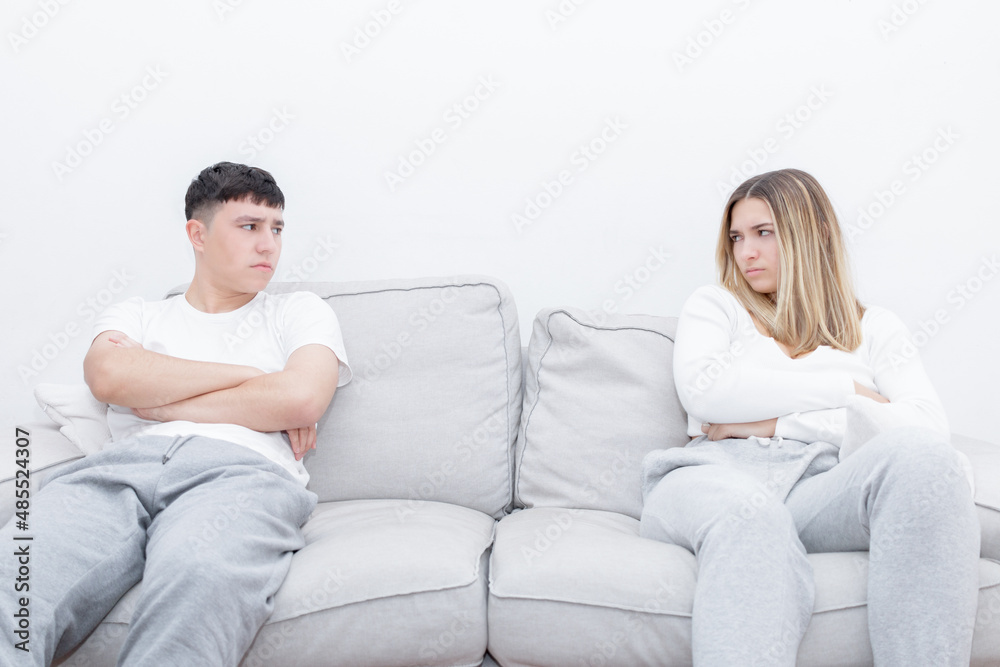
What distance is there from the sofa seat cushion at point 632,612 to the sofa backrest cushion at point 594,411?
423 millimetres

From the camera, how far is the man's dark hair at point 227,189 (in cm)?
161

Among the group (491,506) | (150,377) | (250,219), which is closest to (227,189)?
(250,219)

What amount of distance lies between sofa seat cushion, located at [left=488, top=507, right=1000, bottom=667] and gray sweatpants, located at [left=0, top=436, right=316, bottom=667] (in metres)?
0.38

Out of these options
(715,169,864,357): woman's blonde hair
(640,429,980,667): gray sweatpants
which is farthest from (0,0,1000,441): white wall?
(640,429,980,667): gray sweatpants

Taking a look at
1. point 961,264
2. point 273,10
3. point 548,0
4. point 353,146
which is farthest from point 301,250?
point 961,264

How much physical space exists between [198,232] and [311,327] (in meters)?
0.38

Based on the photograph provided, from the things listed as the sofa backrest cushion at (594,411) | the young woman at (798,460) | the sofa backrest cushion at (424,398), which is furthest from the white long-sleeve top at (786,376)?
the sofa backrest cushion at (424,398)

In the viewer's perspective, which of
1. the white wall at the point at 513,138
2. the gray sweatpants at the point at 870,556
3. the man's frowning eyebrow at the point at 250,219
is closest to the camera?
the gray sweatpants at the point at 870,556

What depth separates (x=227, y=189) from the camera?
1.60m

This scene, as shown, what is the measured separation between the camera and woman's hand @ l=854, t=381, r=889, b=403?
4.74 ft

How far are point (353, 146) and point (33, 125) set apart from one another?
2.95ft

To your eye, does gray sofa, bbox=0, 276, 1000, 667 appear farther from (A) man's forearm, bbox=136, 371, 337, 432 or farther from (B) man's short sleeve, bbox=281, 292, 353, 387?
(A) man's forearm, bbox=136, 371, 337, 432

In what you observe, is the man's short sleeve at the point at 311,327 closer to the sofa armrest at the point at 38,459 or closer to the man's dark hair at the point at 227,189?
the man's dark hair at the point at 227,189

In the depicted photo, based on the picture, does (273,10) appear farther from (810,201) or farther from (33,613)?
(33,613)
